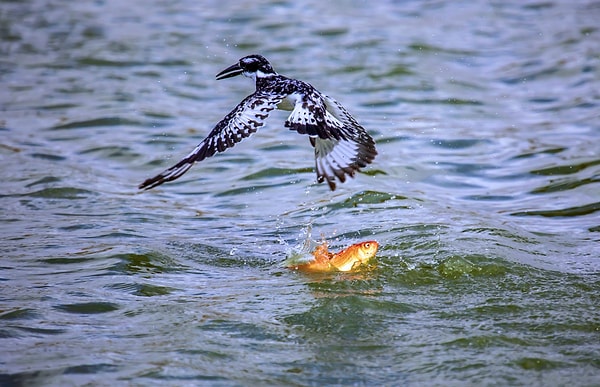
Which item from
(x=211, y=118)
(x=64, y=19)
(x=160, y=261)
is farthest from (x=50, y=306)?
(x=64, y=19)

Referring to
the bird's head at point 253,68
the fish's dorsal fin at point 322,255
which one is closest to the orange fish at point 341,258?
the fish's dorsal fin at point 322,255

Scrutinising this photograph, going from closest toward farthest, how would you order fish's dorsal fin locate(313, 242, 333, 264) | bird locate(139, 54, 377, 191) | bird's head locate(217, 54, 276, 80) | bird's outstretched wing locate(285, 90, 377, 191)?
bird locate(139, 54, 377, 191) < bird's outstretched wing locate(285, 90, 377, 191) < fish's dorsal fin locate(313, 242, 333, 264) < bird's head locate(217, 54, 276, 80)

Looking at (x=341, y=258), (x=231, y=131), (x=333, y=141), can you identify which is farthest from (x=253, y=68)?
(x=341, y=258)

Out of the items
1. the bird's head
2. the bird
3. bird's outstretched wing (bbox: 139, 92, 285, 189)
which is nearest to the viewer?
bird's outstretched wing (bbox: 139, 92, 285, 189)

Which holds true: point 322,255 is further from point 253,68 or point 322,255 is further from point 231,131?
point 253,68

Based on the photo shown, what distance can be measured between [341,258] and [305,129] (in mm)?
941

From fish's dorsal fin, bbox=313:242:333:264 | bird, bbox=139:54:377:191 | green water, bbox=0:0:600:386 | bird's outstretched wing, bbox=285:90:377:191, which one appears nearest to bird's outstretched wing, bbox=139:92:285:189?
bird, bbox=139:54:377:191

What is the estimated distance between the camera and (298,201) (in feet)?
27.9

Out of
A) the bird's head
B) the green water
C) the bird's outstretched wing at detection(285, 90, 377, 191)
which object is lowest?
the green water

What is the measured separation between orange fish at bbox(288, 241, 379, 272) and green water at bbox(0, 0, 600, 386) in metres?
0.08

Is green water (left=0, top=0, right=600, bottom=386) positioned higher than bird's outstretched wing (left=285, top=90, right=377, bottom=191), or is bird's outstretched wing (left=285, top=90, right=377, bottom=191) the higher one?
bird's outstretched wing (left=285, top=90, right=377, bottom=191)

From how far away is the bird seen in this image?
613 centimetres

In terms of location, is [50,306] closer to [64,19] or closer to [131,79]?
[131,79]

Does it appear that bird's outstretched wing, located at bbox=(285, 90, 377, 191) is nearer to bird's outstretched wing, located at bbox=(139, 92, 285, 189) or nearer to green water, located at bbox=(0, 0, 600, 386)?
bird's outstretched wing, located at bbox=(139, 92, 285, 189)
